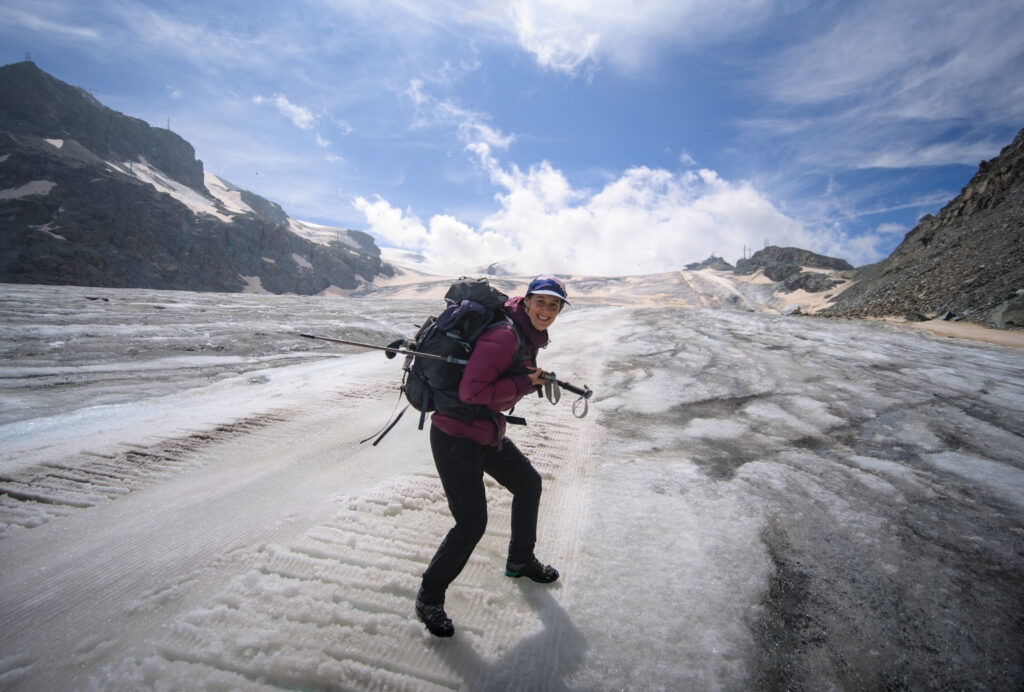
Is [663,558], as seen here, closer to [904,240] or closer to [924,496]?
[924,496]

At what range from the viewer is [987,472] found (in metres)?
3.56

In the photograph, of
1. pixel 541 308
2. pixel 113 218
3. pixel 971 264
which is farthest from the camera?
pixel 113 218

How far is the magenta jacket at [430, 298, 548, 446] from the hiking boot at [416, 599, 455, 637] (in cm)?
86

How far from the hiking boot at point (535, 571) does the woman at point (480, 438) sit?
23cm

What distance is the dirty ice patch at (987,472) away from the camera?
10.6 ft

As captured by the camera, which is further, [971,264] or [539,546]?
[971,264]

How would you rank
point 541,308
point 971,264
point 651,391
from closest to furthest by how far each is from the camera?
point 541,308 < point 651,391 < point 971,264

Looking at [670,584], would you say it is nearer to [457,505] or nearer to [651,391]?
[457,505]

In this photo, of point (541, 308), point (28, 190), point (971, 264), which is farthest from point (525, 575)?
point (28, 190)

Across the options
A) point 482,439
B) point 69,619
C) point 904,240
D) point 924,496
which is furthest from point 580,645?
point 904,240

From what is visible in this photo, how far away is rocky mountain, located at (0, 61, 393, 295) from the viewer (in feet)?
135

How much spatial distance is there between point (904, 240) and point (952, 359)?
37.1 meters

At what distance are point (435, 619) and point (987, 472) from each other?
469cm

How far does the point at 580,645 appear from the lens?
2.08 meters
